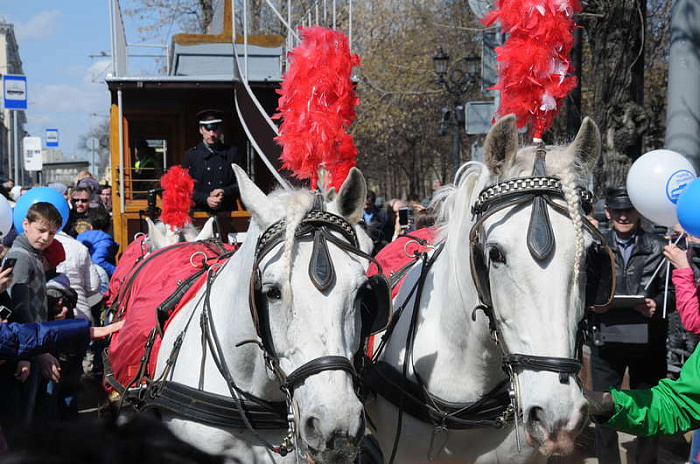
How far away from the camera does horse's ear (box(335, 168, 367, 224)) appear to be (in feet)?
9.78

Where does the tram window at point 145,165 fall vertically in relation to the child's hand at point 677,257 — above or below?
above

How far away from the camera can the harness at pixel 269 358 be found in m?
2.61

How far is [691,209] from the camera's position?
13.3 feet

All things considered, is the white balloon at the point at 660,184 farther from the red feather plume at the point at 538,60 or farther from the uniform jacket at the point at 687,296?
the red feather plume at the point at 538,60

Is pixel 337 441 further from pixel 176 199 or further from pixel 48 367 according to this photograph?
pixel 176 199

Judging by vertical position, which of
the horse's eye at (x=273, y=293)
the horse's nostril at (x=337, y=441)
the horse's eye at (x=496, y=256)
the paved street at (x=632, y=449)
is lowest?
the paved street at (x=632, y=449)

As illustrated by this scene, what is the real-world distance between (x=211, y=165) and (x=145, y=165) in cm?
254

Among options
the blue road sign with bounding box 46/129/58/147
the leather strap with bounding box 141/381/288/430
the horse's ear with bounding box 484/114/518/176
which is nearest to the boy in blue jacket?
the leather strap with bounding box 141/381/288/430

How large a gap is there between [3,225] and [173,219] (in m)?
1.54

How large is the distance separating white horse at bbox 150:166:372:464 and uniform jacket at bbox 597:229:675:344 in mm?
3043

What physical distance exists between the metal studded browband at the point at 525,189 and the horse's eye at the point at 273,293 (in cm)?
87

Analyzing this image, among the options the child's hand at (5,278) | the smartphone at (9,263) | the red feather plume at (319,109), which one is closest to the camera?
the red feather plume at (319,109)

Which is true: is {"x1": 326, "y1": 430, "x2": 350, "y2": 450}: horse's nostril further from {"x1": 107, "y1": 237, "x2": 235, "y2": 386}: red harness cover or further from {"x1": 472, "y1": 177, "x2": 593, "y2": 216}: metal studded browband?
{"x1": 107, "y1": 237, "x2": 235, "y2": 386}: red harness cover

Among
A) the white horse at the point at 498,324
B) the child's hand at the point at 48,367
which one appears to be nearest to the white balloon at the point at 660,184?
the white horse at the point at 498,324
